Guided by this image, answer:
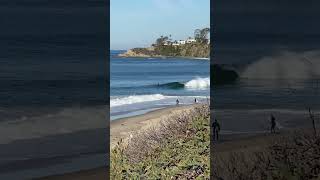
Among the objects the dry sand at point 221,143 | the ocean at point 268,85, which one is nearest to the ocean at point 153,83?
the dry sand at point 221,143

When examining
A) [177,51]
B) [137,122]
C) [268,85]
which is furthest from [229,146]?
[177,51]

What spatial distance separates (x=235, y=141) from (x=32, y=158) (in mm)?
1199

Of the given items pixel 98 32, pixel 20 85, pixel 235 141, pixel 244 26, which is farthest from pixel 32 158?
pixel 244 26

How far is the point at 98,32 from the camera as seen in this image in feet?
11.1

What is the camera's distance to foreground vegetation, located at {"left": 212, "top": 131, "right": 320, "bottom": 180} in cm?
336

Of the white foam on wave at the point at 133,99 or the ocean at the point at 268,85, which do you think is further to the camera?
the white foam on wave at the point at 133,99

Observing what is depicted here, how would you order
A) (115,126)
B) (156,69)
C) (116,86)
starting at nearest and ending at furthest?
(115,126) < (116,86) < (156,69)

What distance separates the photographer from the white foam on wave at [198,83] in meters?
4.21

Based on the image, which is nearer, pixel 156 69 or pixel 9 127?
pixel 9 127

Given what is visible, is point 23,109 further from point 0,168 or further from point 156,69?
point 156,69

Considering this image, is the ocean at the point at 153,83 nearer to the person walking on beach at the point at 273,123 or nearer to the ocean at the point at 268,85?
the ocean at the point at 268,85

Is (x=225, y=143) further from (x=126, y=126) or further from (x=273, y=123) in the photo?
(x=126, y=126)

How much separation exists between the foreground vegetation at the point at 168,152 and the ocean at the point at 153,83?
231mm

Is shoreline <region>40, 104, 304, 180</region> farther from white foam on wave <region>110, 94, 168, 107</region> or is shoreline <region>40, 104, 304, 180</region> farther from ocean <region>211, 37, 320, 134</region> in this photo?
white foam on wave <region>110, 94, 168, 107</region>
